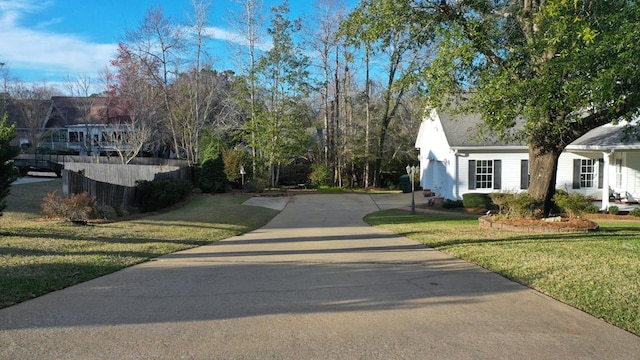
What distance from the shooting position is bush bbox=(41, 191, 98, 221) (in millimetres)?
14211

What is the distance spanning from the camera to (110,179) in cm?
2472

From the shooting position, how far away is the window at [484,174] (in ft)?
77.5

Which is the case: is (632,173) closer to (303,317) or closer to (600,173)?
(600,173)

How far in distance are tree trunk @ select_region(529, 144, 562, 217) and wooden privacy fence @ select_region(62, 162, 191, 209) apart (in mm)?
14256

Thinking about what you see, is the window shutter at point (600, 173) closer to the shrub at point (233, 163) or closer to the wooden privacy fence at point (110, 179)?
the shrub at point (233, 163)

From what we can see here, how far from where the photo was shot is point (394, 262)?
9.30 meters

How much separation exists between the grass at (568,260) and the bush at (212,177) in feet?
53.6

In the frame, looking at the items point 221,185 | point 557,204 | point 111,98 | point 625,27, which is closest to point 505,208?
point 557,204

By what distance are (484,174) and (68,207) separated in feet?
59.7

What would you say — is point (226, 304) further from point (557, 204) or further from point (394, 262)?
point (557, 204)

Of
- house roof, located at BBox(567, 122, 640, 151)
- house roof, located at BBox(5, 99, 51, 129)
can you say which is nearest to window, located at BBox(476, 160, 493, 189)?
house roof, located at BBox(567, 122, 640, 151)

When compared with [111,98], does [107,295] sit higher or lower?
lower

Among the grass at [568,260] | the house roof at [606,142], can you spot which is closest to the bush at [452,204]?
the house roof at [606,142]

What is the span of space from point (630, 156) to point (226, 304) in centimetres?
2226
